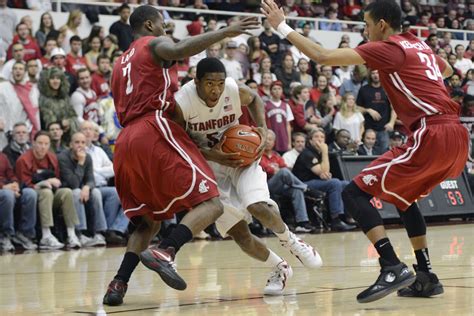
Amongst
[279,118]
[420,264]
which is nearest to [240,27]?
[420,264]

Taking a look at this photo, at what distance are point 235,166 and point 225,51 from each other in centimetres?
954

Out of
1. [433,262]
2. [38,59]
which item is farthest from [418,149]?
[38,59]

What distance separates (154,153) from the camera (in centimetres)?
605

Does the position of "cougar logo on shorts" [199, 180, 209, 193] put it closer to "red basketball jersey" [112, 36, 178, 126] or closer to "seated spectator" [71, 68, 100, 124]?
"red basketball jersey" [112, 36, 178, 126]

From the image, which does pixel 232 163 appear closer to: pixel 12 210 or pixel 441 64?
pixel 441 64

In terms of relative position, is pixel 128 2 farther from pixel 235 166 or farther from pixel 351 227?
pixel 235 166

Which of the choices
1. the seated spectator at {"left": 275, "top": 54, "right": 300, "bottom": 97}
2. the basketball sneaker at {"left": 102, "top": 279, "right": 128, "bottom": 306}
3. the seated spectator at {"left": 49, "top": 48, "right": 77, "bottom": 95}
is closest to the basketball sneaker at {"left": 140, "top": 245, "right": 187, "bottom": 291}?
the basketball sneaker at {"left": 102, "top": 279, "right": 128, "bottom": 306}

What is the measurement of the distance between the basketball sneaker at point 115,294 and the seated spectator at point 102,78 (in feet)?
25.5

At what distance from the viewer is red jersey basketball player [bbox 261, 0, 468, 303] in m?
5.93

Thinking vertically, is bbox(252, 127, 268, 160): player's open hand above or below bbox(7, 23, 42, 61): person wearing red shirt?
below

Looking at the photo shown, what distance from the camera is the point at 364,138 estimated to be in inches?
606

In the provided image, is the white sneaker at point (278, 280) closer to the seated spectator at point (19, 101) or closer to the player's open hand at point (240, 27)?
the player's open hand at point (240, 27)

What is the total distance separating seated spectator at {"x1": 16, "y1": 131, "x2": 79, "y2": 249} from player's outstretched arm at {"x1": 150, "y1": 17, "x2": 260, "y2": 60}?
5901 mm

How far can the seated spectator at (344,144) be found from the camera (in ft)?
49.2
